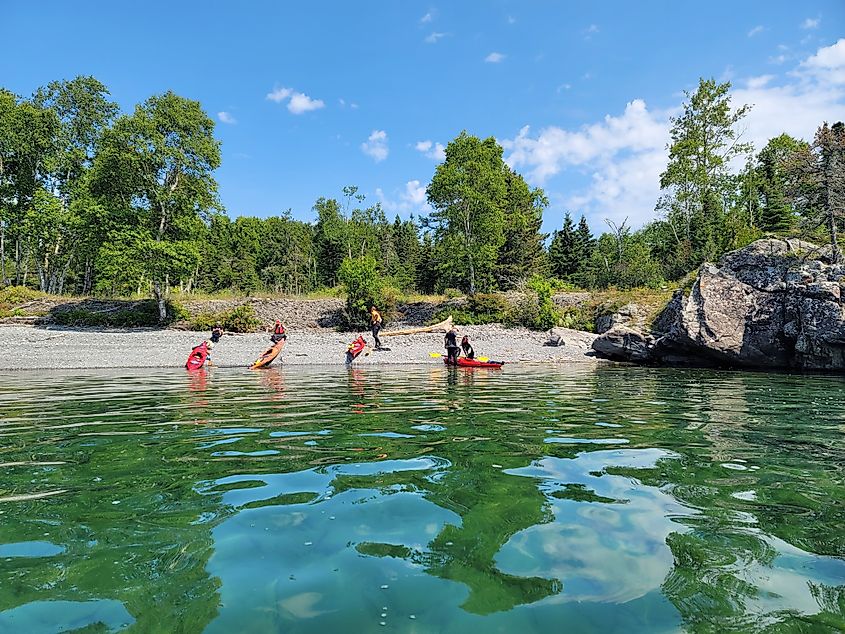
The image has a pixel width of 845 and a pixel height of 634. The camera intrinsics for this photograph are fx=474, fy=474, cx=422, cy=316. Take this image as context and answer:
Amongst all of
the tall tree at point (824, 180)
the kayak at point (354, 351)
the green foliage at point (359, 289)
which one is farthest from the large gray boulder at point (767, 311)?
the green foliage at point (359, 289)

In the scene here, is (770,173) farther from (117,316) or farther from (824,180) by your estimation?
(117,316)

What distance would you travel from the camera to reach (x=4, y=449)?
551 centimetres

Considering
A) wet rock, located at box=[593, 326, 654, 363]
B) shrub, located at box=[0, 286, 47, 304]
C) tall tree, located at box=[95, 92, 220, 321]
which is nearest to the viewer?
wet rock, located at box=[593, 326, 654, 363]

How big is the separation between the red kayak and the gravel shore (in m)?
1.97

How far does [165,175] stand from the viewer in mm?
30266

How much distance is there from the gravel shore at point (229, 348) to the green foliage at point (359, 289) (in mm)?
2896

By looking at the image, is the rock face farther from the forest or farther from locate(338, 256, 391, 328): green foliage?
locate(338, 256, 391, 328): green foliage

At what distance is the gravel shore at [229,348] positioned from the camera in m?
19.8

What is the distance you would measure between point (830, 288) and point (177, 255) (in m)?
31.6

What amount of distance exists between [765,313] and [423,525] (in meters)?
19.8

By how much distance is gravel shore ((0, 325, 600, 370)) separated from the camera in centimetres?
1977

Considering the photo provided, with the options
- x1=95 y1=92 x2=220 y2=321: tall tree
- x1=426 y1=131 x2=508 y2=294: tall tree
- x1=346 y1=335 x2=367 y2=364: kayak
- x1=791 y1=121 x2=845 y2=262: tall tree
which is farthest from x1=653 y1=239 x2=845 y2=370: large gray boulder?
x1=95 y1=92 x2=220 y2=321: tall tree

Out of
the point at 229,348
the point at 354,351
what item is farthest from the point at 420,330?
the point at 229,348

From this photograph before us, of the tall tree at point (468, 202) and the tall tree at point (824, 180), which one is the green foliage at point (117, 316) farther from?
the tall tree at point (824, 180)
